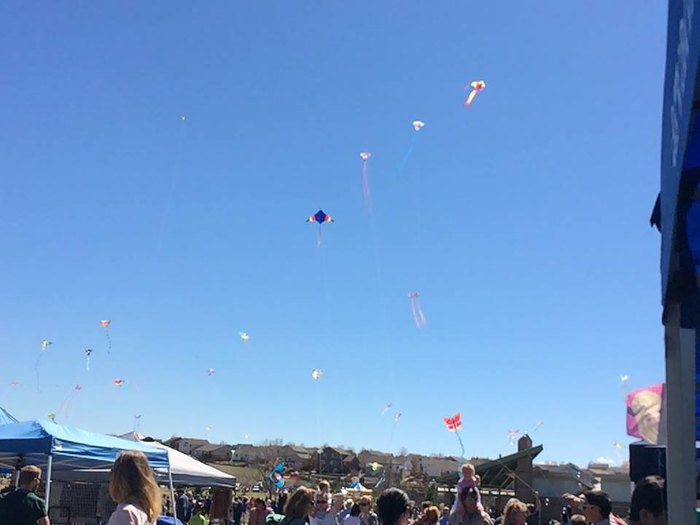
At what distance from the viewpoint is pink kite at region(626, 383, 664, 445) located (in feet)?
13.2

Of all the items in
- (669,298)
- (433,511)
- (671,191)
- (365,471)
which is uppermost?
(671,191)

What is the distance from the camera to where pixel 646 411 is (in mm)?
4438

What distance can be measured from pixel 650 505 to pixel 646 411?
53.8 inches

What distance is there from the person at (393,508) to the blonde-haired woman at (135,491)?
4.03ft

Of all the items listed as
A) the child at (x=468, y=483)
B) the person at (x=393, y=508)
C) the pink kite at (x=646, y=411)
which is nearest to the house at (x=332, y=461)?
the child at (x=468, y=483)

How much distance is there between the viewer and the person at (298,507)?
482 cm

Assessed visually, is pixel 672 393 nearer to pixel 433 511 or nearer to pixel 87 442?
pixel 433 511

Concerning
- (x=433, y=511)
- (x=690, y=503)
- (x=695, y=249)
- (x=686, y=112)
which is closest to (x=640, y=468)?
(x=433, y=511)

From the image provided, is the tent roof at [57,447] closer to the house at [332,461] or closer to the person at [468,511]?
the person at [468,511]

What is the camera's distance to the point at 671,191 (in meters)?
2.14

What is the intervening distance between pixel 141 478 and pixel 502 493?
2016 cm

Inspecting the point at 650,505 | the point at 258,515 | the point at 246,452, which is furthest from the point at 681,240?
the point at 246,452

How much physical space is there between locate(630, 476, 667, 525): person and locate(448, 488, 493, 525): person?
1.94 metres

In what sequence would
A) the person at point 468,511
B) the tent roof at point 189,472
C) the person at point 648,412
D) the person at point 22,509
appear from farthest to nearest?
the tent roof at point 189,472, the person at point 468,511, the person at point 22,509, the person at point 648,412
